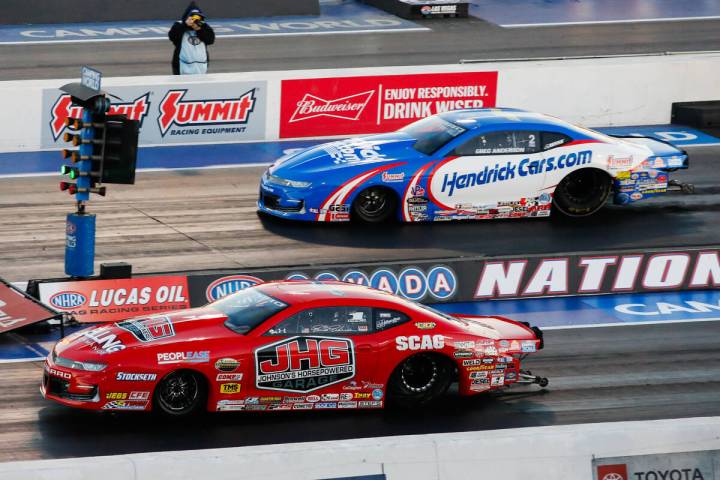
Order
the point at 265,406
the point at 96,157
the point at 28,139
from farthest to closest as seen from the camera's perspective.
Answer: the point at 28,139, the point at 96,157, the point at 265,406

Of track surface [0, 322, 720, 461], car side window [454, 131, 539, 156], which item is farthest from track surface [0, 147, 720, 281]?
track surface [0, 322, 720, 461]

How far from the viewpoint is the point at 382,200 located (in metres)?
20.0

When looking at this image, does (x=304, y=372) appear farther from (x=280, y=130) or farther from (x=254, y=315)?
(x=280, y=130)

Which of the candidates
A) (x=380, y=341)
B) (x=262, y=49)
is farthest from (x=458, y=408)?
(x=262, y=49)

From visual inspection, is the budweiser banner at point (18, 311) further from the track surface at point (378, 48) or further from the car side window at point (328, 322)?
the track surface at point (378, 48)

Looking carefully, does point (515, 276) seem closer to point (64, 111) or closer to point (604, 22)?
point (64, 111)

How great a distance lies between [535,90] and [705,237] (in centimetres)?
648

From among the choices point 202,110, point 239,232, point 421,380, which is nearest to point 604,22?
point 202,110

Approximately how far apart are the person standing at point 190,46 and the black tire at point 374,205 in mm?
6106

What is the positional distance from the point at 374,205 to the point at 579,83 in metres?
7.80

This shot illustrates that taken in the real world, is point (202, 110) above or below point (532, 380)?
above

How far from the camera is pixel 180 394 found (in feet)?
42.2

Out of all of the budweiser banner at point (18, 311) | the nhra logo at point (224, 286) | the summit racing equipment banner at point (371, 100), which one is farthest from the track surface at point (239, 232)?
the summit racing equipment banner at point (371, 100)

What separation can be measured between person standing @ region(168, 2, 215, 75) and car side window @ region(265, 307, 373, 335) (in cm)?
1203
